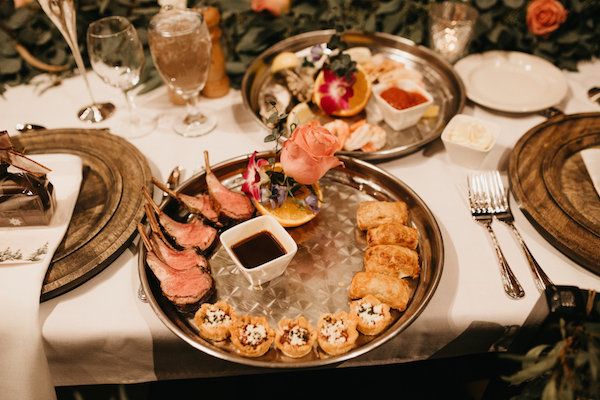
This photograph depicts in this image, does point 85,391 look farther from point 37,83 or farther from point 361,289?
point 37,83

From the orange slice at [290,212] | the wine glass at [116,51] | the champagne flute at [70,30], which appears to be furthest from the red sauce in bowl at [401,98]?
the champagne flute at [70,30]

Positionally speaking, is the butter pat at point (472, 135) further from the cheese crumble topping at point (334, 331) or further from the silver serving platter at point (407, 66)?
the cheese crumble topping at point (334, 331)

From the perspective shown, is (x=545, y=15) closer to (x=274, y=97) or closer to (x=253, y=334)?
(x=274, y=97)

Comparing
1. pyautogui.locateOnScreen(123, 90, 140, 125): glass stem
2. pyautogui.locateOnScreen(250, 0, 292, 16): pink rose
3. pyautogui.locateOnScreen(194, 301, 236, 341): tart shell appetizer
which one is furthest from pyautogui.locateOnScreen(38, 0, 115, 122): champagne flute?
pyautogui.locateOnScreen(194, 301, 236, 341): tart shell appetizer

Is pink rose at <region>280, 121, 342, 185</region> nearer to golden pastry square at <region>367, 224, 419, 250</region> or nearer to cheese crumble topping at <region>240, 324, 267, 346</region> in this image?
golden pastry square at <region>367, 224, 419, 250</region>

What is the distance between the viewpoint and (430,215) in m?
1.35

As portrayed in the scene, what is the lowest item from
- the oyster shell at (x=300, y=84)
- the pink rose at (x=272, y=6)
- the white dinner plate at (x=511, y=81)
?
the oyster shell at (x=300, y=84)

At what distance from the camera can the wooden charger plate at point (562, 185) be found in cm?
126

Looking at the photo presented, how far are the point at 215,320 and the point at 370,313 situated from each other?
1.23ft

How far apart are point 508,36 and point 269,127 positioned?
3.81 ft

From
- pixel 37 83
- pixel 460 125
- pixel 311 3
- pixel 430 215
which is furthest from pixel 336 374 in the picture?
pixel 37 83

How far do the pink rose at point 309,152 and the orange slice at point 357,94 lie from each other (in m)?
0.48

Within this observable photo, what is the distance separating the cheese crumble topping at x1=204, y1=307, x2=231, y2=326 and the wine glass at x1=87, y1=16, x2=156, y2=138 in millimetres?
869

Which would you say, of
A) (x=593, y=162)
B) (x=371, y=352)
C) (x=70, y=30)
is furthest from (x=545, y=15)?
(x=70, y=30)
